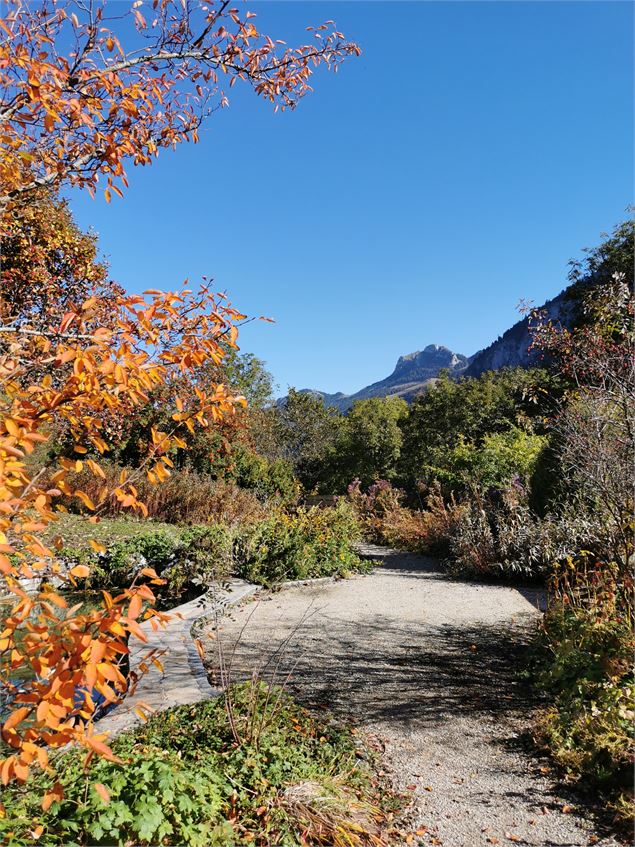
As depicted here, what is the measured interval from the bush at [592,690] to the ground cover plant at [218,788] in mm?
1174

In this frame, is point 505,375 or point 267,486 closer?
point 267,486

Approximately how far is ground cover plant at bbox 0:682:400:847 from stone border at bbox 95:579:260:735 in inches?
7.4

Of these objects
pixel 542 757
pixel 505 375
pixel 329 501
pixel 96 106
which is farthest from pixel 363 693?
pixel 505 375

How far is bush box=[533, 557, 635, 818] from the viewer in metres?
3.02

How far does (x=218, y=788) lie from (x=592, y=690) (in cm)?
264

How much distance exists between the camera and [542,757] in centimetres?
335

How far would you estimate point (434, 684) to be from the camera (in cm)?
443

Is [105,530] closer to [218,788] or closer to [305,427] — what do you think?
[218,788]

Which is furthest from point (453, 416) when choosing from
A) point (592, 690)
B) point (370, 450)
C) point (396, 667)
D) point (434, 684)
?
point (592, 690)

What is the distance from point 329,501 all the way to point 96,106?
19.4 m

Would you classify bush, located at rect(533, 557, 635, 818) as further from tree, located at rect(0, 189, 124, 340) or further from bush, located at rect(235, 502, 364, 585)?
tree, located at rect(0, 189, 124, 340)

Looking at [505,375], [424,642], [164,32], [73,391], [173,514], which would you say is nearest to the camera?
[73,391]

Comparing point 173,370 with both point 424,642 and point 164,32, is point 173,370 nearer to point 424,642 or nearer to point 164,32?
point 164,32

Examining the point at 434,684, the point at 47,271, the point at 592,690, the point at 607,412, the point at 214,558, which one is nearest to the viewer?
the point at 592,690
